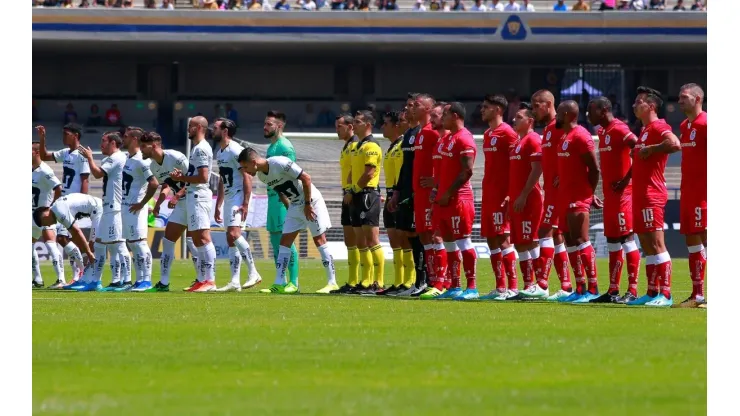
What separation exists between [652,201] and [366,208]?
485 centimetres

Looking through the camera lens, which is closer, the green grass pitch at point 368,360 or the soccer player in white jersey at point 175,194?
the green grass pitch at point 368,360

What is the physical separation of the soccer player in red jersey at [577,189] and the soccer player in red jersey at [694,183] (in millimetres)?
1520

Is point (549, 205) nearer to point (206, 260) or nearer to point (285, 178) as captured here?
point (285, 178)

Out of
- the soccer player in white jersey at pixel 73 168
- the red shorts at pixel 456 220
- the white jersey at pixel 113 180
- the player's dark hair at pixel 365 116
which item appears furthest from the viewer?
the soccer player in white jersey at pixel 73 168

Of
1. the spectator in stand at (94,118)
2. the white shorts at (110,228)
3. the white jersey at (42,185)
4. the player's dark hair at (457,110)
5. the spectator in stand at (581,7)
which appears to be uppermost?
the spectator in stand at (581,7)

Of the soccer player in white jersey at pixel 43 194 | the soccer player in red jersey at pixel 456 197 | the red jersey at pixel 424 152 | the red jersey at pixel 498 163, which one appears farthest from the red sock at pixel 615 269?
the soccer player in white jersey at pixel 43 194

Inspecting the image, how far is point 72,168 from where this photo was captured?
19.8 m

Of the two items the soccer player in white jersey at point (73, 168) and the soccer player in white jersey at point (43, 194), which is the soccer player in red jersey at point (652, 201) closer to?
the soccer player in white jersey at point (73, 168)

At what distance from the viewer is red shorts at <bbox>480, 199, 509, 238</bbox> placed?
15422 millimetres

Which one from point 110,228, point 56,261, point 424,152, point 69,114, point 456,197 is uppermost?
point 69,114

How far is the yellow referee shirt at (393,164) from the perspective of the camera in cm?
1677

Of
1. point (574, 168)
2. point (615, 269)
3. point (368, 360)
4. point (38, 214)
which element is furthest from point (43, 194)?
point (368, 360)

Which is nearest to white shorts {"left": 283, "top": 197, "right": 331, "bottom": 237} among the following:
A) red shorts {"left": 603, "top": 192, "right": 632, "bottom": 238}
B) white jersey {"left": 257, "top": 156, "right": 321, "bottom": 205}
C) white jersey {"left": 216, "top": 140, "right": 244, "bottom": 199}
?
white jersey {"left": 257, "top": 156, "right": 321, "bottom": 205}
